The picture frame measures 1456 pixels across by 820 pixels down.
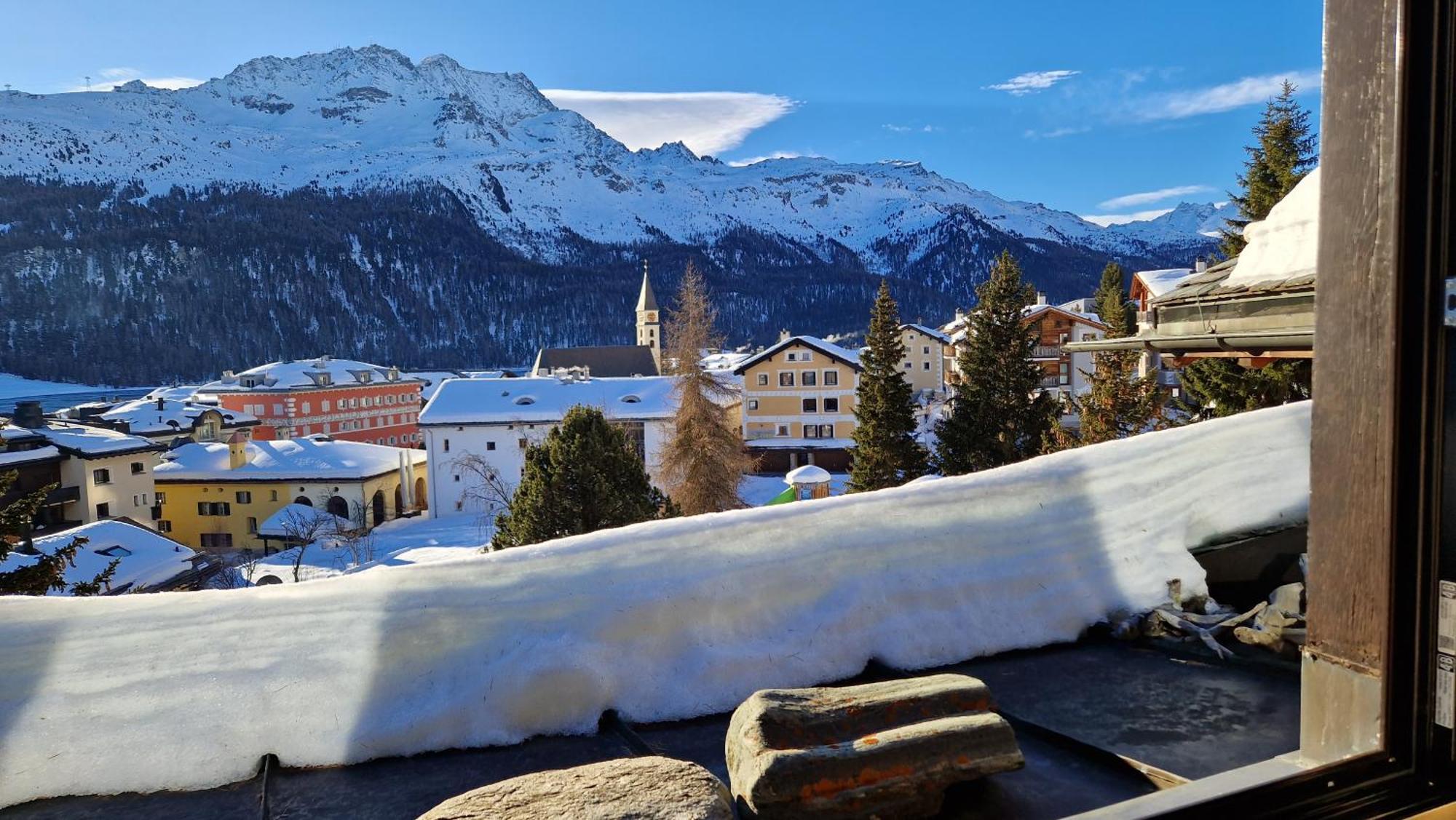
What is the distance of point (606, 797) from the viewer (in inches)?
63.7

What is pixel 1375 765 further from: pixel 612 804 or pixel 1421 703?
pixel 612 804

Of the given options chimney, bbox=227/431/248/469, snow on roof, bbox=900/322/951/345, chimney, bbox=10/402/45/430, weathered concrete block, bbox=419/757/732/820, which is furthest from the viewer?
→ snow on roof, bbox=900/322/951/345

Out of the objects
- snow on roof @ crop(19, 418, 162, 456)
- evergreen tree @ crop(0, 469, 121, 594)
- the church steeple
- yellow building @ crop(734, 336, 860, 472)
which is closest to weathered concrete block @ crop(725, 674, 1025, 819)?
evergreen tree @ crop(0, 469, 121, 594)

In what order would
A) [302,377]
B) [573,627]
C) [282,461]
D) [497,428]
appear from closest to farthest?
[573,627], [497,428], [282,461], [302,377]

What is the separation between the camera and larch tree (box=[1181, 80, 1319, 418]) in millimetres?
14422

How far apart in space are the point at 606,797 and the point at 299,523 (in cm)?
4277

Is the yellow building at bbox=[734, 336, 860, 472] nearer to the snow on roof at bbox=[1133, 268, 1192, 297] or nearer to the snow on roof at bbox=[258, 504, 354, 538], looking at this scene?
the snow on roof at bbox=[1133, 268, 1192, 297]

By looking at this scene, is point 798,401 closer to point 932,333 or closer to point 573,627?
point 932,333

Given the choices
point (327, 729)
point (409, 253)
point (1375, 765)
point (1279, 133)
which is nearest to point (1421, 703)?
point (1375, 765)

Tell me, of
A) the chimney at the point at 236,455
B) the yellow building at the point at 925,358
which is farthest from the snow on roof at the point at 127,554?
the yellow building at the point at 925,358

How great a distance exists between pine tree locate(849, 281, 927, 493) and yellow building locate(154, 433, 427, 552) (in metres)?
27.8

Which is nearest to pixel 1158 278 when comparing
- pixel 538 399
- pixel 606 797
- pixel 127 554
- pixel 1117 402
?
pixel 1117 402

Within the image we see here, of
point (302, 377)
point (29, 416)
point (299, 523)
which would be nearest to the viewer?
point (29, 416)

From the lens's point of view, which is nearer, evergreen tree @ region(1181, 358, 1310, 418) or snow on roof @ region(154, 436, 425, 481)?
evergreen tree @ region(1181, 358, 1310, 418)
